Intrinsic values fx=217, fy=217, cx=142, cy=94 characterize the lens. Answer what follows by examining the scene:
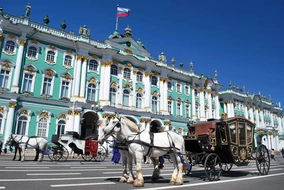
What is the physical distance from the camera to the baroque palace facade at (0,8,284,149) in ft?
74.2

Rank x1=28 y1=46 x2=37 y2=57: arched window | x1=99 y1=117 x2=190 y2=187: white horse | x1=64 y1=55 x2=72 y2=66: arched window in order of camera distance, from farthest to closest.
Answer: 1. x1=64 y1=55 x2=72 y2=66: arched window
2. x1=28 y1=46 x2=37 y2=57: arched window
3. x1=99 y1=117 x2=190 y2=187: white horse

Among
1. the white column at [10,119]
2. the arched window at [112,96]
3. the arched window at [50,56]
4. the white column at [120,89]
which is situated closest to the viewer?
the white column at [10,119]

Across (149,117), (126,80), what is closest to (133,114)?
(149,117)

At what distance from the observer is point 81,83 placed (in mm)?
26359

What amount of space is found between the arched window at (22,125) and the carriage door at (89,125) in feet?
22.0

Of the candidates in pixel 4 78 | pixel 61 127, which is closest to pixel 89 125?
pixel 61 127

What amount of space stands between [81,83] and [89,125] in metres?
5.60

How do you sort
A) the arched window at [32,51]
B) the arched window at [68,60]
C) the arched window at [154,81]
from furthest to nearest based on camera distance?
the arched window at [154,81] → the arched window at [68,60] → the arched window at [32,51]

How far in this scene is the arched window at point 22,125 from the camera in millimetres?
22062

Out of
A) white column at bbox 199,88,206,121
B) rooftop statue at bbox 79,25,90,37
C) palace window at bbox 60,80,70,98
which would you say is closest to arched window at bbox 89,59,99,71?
rooftop statue at bbox 79,25,90,37

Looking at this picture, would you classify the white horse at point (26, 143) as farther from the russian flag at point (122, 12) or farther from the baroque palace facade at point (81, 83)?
the russian flag at point (122, 12)

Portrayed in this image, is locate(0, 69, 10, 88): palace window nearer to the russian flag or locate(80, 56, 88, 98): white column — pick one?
locate(80, 56, 88, 98): white column

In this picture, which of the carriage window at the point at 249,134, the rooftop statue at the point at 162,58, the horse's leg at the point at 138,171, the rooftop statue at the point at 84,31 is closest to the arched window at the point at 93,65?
the rooftop statue at the point at 84,31

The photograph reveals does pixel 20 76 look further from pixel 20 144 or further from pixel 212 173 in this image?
pixel 212 173
